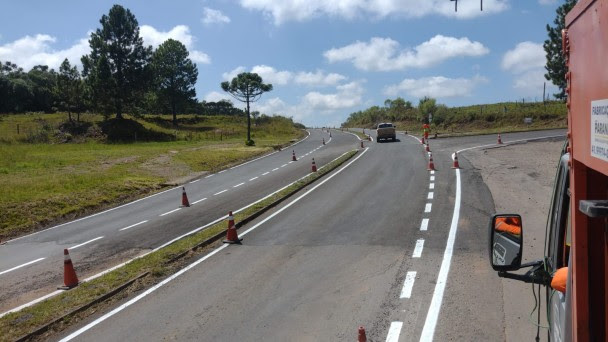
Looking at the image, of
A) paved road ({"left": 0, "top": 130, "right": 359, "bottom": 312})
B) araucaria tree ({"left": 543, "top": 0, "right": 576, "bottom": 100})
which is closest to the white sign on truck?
paved road ({"left": 0, "top": 130, "right": 359, "bottom": 312})

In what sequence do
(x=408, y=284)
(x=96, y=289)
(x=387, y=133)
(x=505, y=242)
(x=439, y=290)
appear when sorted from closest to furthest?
(x=505, y=242), (x=439, y=290), (x=408, y=284), (x=96, y=289), (x=387, y=133)

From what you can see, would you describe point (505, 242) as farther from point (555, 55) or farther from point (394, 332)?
point (555, 55)

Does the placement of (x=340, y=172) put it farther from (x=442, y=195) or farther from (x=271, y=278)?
(x=271, y=278)

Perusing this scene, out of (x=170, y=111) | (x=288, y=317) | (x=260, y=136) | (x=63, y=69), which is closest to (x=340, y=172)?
(x=288, y=317)

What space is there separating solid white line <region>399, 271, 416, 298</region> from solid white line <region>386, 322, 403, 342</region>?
1.16 meters

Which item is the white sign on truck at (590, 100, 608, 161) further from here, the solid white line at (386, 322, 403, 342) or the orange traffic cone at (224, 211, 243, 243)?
the orange traffic cone at (224, 211, 243, 243)

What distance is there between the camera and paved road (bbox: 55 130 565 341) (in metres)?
7.41

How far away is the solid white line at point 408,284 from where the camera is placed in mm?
8530

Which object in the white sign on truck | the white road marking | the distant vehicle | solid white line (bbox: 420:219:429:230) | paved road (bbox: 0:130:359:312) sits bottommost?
paved road (bbox: 0:130:359:312)

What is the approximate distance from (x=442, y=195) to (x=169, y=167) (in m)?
20.5

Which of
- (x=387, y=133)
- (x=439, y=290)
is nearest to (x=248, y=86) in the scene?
(x=387, y=133)

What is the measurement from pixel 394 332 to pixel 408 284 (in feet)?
6.72

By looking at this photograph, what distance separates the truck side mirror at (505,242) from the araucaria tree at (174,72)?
78.6 m

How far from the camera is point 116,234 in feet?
Result: 52.5
